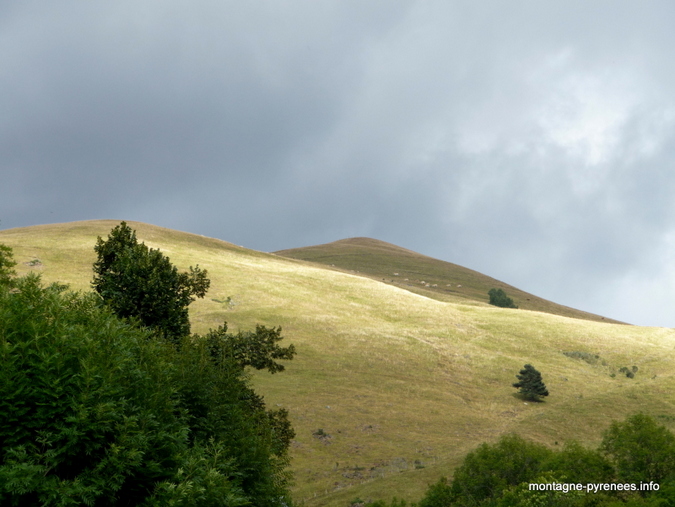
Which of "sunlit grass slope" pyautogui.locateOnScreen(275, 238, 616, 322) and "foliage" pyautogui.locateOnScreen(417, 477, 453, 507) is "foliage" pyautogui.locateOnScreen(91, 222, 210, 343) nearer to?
"foliage" pyautogui.locateOnScreen(417, 477, 453, 507)

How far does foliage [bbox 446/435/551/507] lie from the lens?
81.7ft

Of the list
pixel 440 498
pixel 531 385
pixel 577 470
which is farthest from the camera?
pixel 531 385

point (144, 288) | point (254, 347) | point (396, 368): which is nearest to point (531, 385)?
point (396, 368)

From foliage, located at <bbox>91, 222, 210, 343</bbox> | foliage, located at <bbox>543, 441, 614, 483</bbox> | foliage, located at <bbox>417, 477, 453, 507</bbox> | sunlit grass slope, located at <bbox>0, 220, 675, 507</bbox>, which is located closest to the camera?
foliage, located at <bbox>417, 477, 453, 507</bbox>

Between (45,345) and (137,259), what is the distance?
64.0 feet

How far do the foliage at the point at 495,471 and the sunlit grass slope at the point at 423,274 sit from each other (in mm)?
92046

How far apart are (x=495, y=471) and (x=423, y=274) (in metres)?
138

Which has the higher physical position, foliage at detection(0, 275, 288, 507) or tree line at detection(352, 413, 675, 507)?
foliage at detection(0, 275, 288, 507)

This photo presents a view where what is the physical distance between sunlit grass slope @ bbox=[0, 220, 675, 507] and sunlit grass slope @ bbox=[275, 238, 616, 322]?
43.3m

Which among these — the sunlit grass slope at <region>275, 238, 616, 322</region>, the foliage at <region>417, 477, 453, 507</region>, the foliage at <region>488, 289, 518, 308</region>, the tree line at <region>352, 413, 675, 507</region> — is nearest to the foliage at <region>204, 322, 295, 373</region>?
the tree line at <region>352, 413, 675, 507</region>

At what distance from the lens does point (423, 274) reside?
162750 mm

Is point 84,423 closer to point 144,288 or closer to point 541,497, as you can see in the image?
point 541,497

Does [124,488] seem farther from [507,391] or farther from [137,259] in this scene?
[507,391]

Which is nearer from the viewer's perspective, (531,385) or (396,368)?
(531,385)
